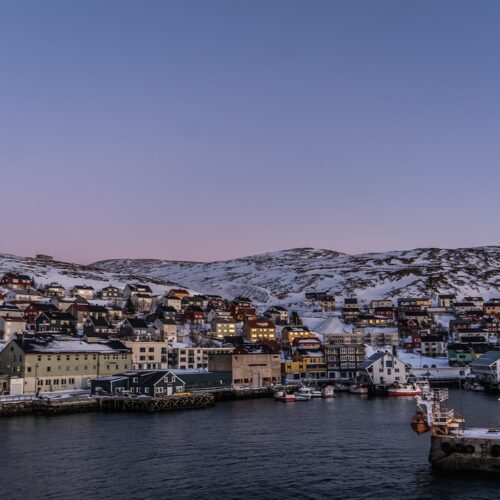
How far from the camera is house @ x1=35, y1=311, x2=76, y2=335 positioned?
119 metres

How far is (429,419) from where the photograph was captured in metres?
38.6

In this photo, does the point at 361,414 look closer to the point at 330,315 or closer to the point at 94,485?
the point at 94,485

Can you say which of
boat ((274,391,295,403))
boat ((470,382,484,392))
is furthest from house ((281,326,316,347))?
boat ((274,391,295,403))

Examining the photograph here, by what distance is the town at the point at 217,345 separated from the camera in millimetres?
81062

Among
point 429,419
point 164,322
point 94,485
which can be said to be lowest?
point 94,485

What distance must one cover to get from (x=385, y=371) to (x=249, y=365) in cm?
2240

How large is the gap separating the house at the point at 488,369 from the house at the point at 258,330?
1973 inches

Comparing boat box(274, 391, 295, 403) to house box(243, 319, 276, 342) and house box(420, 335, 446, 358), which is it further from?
house box(243, 319, 276, 342)

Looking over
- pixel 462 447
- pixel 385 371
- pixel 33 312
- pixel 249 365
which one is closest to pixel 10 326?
pixel 33 312

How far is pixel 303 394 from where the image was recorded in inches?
3287

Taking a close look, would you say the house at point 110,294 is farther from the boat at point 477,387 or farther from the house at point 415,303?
the boat at point 477,387

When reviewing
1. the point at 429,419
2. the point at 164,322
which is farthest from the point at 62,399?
the point at 164,322

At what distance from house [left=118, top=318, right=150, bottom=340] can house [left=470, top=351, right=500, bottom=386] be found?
205 ft

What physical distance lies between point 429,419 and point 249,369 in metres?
59.2
